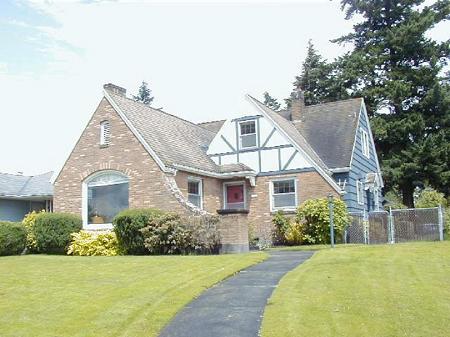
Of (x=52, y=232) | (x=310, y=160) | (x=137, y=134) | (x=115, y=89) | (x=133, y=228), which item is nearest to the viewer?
(x=133, y=228)

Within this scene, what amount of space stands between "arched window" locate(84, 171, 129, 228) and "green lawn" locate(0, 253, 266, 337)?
23.3 feet

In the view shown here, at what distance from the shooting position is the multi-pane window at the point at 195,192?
2369 cm

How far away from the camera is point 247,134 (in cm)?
2642

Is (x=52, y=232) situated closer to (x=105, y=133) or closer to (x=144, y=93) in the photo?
(x=105, y=133)

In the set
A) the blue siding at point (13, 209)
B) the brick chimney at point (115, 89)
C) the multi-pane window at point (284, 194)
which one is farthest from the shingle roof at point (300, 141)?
the blue siding at point (13, 209)

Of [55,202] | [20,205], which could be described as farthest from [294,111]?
[20,205]

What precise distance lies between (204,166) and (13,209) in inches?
524

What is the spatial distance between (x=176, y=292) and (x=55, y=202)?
16.0 metres

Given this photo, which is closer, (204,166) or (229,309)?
(229,309)

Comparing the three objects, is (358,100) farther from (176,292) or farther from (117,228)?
(176,292)

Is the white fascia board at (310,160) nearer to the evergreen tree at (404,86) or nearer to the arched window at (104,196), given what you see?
the arched window at (104,196)

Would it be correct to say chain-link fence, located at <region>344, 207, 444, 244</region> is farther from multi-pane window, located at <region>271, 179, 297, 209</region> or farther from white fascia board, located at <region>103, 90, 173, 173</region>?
white fascia board, located at <region>103, 90, 173, 173</region>

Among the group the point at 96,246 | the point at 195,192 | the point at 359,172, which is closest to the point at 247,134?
the point at 195,192

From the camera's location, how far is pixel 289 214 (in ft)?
81.2
